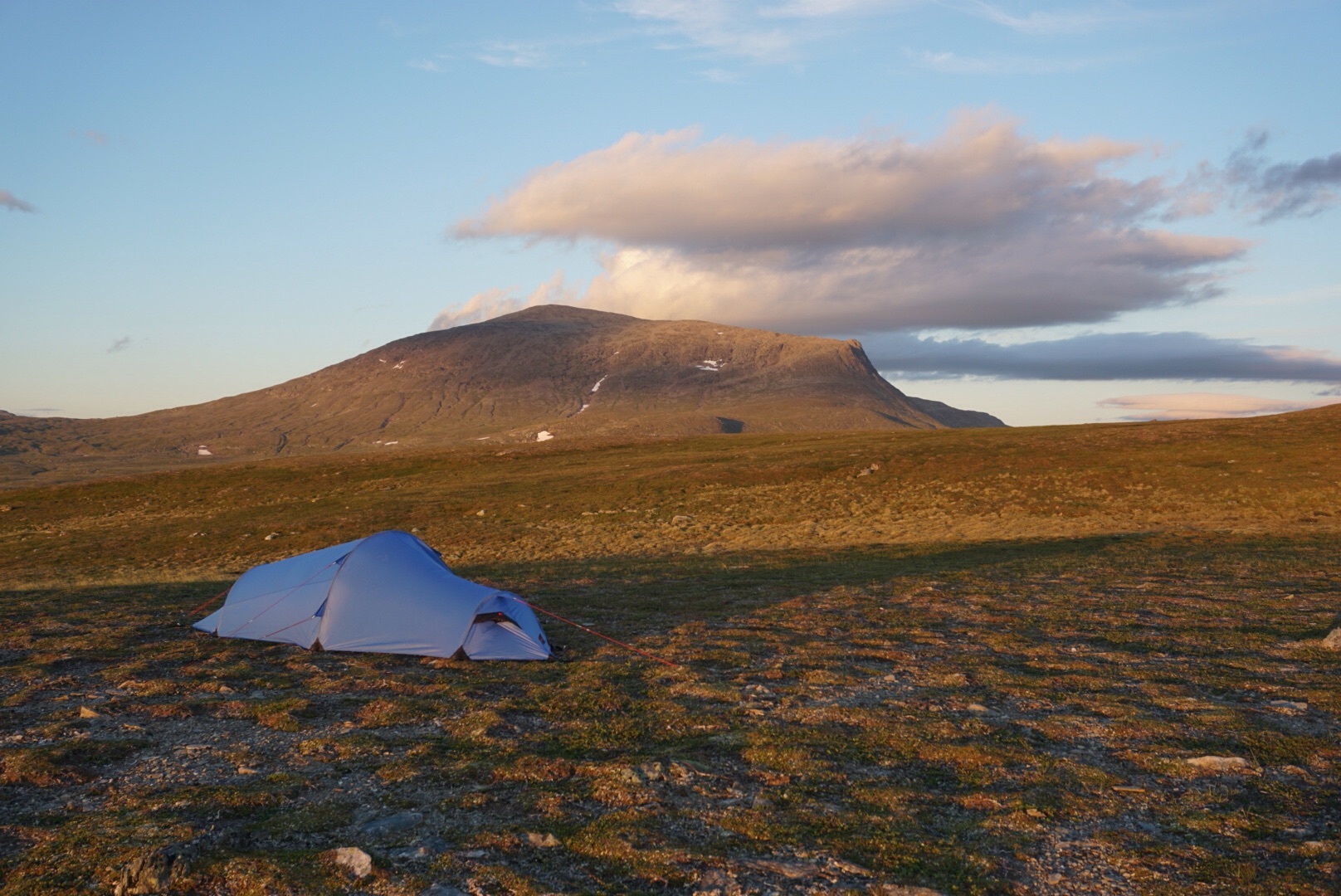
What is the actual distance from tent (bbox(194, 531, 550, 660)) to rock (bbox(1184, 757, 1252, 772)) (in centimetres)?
1136

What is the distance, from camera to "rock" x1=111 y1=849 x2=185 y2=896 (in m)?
7.66

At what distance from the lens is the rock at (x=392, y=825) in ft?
29.8

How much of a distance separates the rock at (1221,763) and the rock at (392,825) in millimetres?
9680

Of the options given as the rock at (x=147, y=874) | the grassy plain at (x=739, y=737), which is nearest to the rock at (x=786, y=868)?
the grassy plain at (x=739, y=737)

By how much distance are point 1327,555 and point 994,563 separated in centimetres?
1139

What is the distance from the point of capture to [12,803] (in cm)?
959

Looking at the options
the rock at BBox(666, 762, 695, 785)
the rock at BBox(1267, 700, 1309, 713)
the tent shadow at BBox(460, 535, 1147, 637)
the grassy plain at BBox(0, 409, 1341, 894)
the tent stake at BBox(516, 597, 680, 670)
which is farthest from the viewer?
the tent shadow at BBox(460, 535, 1147, 637)

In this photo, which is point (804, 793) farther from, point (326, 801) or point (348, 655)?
point (348, 655)

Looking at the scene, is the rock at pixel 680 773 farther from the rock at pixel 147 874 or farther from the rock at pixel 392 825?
the rock at pixel 147 874

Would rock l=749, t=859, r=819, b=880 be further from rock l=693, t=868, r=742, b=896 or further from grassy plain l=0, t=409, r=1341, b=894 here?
rock l=693, t=868, r=742, b=896

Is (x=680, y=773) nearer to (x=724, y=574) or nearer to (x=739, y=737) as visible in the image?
(x=739, y=737)

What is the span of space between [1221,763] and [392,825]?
10.3 meters

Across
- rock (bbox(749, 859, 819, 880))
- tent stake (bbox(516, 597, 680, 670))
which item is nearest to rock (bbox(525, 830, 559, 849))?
rock (bbox(749, 859, 819, 880))

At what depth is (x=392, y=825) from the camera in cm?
928
